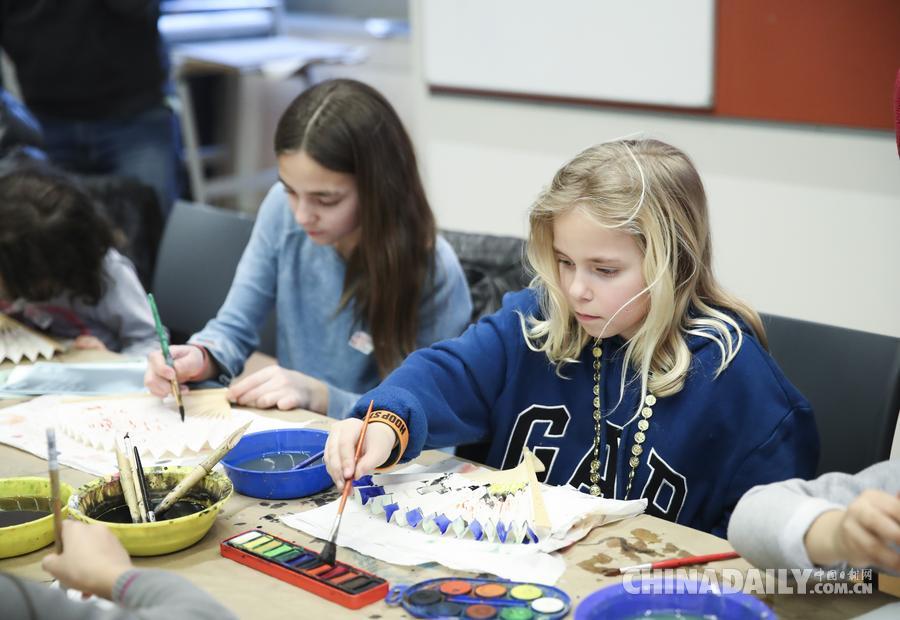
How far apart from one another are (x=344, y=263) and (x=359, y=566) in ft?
3.38

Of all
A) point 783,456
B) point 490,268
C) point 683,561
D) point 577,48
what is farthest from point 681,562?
point 577,48

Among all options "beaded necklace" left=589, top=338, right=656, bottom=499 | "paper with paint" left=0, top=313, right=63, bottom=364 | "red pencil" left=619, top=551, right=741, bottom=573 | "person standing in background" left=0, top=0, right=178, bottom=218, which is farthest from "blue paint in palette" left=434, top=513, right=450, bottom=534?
"person standing in background" left=0, top=0, right=178, bottom=218

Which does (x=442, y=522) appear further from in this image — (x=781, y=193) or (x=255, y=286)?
(x=781, y=193)

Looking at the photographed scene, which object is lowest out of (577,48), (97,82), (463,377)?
(463,377)

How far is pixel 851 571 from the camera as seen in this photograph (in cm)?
118

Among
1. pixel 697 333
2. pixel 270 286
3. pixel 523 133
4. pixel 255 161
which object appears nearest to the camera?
pixel 697 333

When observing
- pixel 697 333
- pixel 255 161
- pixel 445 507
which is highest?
pixel 697 333

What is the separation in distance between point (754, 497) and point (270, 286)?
1.30 metres

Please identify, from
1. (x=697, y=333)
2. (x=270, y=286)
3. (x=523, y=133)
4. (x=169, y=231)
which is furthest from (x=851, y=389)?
(x=523, y=133)

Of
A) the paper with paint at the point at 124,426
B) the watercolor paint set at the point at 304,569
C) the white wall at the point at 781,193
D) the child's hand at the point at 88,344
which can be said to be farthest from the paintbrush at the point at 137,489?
the white wall at the point at 781,193

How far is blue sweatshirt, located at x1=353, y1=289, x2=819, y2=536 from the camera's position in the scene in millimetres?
1514

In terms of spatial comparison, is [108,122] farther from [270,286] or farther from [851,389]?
[851,389]

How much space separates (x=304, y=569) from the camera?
1.21 meters

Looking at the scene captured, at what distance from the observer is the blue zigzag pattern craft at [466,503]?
1303mm
